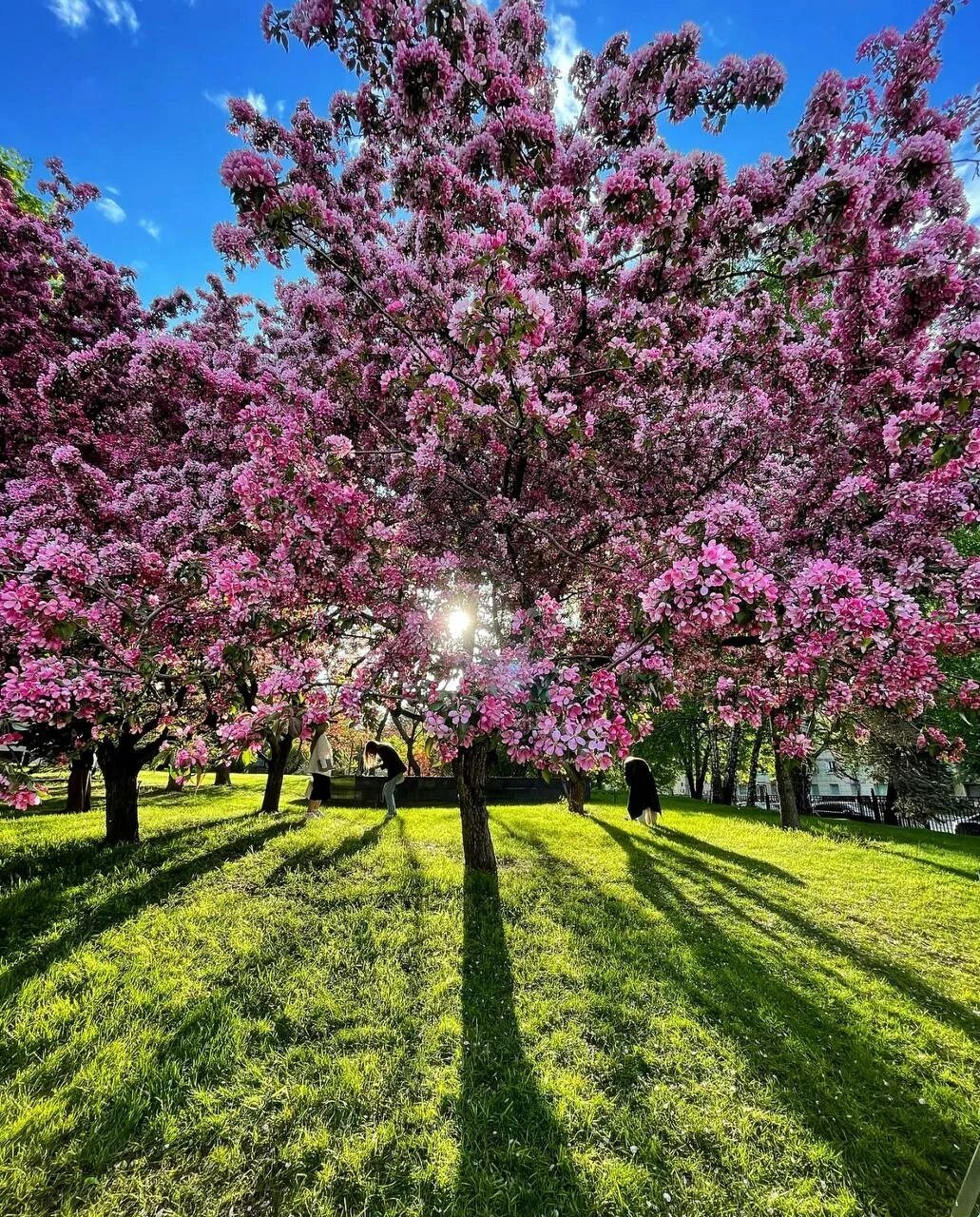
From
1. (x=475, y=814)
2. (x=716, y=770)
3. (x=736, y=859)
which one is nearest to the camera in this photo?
(x=475, y=814)

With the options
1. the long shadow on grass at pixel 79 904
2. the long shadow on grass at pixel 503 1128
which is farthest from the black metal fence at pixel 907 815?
the long shadow on grass at pixel 79 904

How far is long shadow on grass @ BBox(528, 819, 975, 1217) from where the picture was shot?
3.63m

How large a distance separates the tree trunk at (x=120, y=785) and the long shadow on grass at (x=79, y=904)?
0.84 m

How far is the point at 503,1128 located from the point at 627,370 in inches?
291

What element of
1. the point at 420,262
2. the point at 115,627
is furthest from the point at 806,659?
the point at 115,627

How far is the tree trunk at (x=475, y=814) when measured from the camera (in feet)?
28.7

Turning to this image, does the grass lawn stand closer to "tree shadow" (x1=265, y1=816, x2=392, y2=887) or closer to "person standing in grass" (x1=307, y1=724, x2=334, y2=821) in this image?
"tree shadow" (x1=265, y1=816, x2=392, y2=887)

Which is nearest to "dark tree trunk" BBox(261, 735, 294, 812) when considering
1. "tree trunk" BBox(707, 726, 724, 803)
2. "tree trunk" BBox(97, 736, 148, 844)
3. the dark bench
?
the dark bench

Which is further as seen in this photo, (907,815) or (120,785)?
(907,815)

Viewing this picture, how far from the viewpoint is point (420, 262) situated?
7016 mm

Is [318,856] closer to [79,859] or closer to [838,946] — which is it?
[79,859]

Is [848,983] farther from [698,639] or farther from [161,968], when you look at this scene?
[161,968]

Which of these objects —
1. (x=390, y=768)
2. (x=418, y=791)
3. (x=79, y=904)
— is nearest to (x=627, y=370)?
(x=79, y=904)

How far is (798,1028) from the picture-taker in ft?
16.5
